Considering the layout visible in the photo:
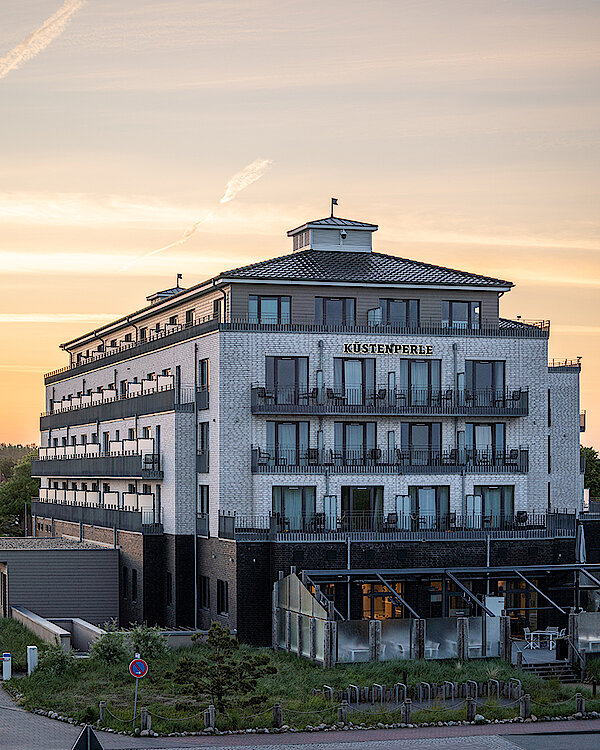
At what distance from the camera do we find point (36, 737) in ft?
125

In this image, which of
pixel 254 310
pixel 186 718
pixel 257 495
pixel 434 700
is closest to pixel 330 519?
pixel 257 495

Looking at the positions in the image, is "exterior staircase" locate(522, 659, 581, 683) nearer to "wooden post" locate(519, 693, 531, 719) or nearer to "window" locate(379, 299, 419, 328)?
"wooden post" locate(519, 693, 531, 719)

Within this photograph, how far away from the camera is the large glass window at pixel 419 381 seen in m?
61.9

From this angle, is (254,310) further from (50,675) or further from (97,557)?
(50,675)

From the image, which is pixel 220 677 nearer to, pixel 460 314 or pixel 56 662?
pixel 56 662

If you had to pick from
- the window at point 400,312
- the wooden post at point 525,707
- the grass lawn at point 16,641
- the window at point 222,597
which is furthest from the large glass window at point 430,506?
the wooden post at point 525,707

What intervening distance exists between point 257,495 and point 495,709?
65.4 feet

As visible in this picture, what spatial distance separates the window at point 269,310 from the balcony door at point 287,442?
16.7 ft

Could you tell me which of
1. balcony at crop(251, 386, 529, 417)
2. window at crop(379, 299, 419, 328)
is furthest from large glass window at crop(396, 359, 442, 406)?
window at crop(379, 299, 419, 328)

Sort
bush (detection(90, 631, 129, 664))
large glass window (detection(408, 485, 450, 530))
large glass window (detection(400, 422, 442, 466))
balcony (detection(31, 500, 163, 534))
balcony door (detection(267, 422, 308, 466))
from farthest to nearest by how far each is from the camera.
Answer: balcony (detection(31, 500, 163, 534)) → large glass window (detection(400, 422, 442, 466)) → large glass window (detection(408, 485, 450, 530)) → balcony door (detection(267, 422, 308, 466)) → bush (detection(90, 631, 129, 664))

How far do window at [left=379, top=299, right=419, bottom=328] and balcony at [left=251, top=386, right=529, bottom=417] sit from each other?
3.73 m

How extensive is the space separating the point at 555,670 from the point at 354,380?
57.9 ft

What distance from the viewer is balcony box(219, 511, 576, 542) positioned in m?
56.1

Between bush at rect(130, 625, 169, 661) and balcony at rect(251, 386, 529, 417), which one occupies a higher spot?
balcony at rect(251, 386, 529, 417)
